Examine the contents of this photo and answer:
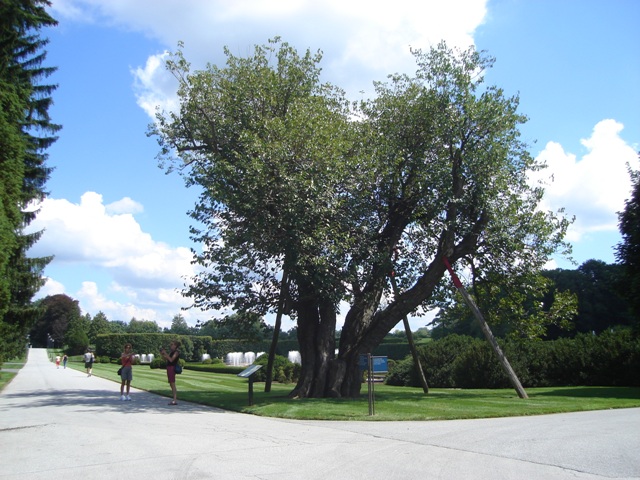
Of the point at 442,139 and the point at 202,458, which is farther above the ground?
the point at 442,139

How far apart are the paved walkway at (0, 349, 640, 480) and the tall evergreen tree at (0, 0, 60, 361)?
7.39m

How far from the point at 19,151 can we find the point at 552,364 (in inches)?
1012

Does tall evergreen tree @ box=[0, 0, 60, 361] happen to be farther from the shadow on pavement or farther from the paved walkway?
the paved walkway

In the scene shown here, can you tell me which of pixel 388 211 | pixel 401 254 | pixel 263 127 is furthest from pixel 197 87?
pixel 401 254

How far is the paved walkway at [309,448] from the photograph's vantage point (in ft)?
21.9

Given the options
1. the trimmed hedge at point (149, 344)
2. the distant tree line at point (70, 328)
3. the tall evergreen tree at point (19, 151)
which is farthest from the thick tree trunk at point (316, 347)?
the distant tree line at point (70, 328)

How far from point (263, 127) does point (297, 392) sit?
8.93 metres

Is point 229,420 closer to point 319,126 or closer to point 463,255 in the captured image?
point 319,126

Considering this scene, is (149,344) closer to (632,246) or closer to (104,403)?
(104,403)

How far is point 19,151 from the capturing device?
17.5 metres

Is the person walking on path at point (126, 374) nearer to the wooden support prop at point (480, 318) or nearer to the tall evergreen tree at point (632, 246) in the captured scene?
the wooden support prop at point (480, 318)

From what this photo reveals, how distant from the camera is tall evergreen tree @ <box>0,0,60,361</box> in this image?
16922 millimetres

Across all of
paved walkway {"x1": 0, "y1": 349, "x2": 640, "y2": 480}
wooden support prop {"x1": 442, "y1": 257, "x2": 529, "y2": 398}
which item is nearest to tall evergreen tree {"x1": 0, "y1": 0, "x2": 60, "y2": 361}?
paved walkway {"x1": 0, "y1": 349, "x2": 640, "y2": 480}

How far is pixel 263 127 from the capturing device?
17688mm
